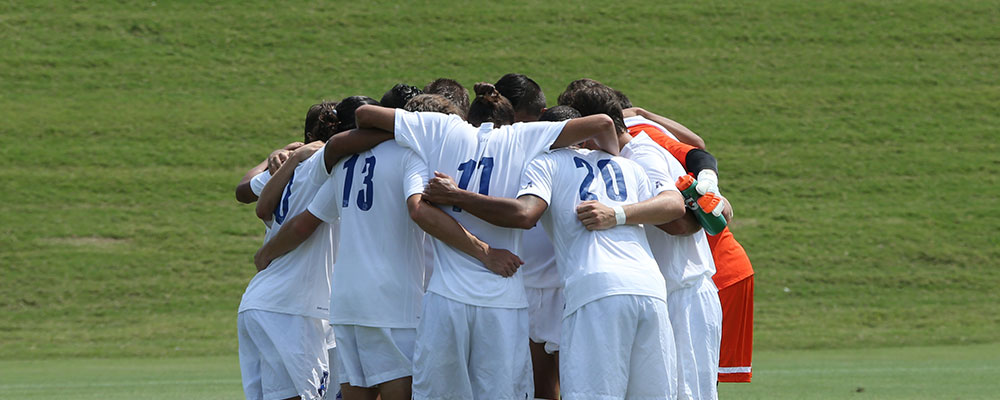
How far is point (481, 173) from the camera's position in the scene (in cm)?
477

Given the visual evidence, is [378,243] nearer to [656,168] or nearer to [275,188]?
[275,188]

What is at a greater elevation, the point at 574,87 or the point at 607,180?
the point at 574,87

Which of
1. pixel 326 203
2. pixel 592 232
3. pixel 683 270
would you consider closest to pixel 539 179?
pixel 592 232

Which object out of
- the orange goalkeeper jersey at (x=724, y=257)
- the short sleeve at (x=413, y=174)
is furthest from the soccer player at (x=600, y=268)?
the orange goalkeeper jersey at (x=724, y=257)

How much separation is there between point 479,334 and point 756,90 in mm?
24575

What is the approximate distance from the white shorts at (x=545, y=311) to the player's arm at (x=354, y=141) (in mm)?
1204

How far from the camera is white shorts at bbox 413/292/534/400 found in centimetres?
455

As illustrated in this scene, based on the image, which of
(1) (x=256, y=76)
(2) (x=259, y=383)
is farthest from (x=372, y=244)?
(1) (x=256, y=76)

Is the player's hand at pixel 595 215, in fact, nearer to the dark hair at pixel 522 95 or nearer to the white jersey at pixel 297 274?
the dark hair at pixel 522 95

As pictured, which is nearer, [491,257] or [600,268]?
[600,268]

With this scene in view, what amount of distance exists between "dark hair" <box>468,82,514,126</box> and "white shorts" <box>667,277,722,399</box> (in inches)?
49.4

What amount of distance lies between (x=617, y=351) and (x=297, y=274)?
1890 millimetres

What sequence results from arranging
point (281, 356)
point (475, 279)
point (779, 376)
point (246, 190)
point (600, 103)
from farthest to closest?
point (779, 376) → point (246, 190) → point (281, 356) → point (600, 103) → point (475, 279)

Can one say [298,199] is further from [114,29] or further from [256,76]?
[114,29]
